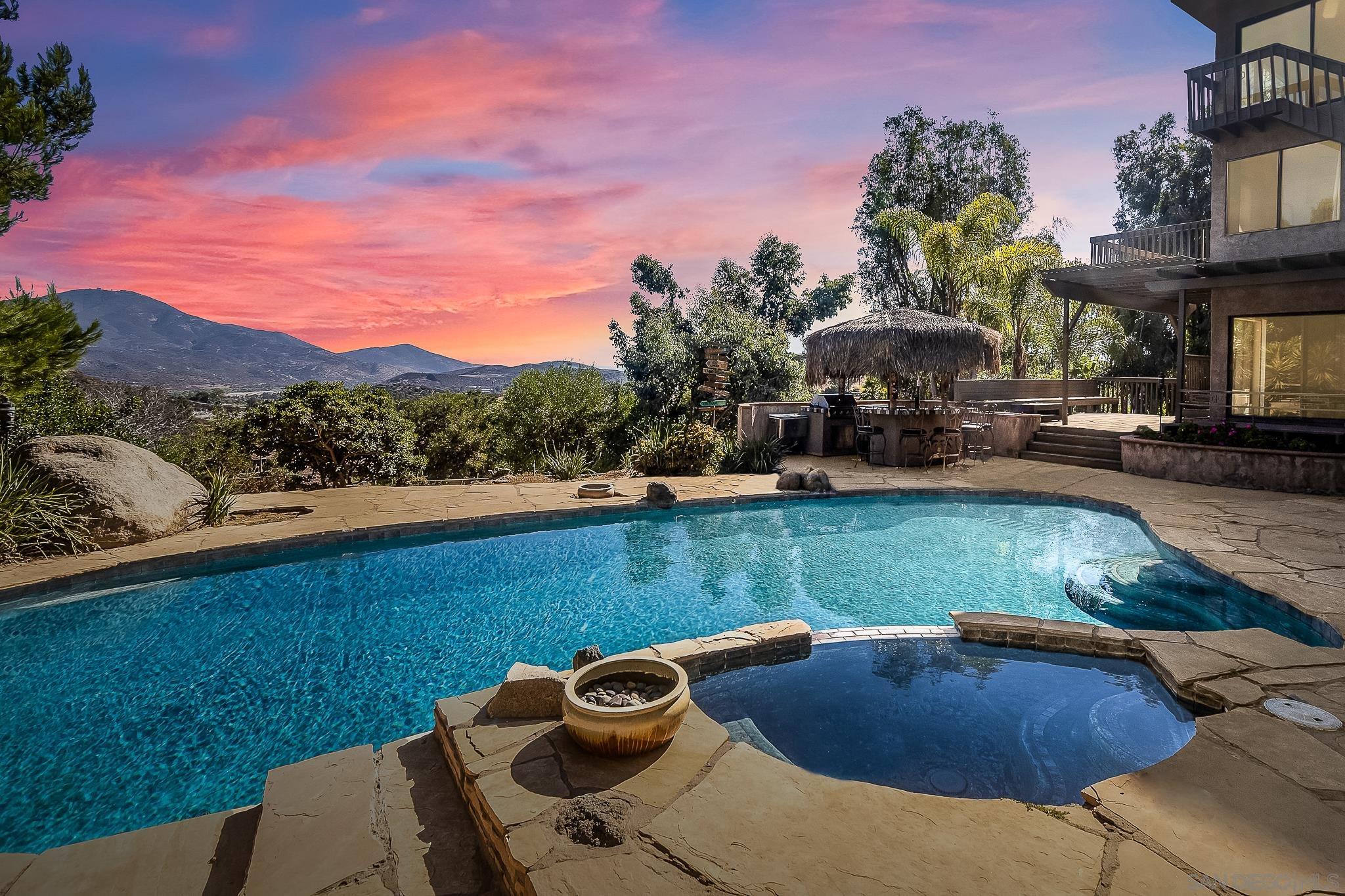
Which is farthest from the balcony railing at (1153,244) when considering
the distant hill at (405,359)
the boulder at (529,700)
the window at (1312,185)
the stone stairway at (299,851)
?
the distant hill at (405,359)

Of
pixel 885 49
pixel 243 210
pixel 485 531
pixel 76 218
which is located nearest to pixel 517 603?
pixel 485 531

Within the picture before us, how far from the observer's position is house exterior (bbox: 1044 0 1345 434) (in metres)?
9.90

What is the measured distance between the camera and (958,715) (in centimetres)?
343

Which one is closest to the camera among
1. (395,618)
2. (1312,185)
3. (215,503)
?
(395,618)

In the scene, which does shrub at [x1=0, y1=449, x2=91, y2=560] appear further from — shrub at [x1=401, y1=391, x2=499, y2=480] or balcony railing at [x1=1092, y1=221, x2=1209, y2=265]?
balcony railing at [x1=1092, y1=221, x2=1209, y2=265]

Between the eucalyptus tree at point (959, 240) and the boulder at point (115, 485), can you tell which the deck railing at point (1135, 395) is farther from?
the boulder at point (115, 485)

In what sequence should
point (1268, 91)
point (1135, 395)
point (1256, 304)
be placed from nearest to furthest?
point (1268, 91) < point (1256, 304) < point (1135, 395)

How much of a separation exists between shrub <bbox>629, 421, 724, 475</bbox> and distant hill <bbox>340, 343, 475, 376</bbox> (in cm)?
5757

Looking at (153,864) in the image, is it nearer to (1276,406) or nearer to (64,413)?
(64,413)

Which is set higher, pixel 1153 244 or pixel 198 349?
pixel 198 349

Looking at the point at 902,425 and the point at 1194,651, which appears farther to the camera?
the point at 902,425

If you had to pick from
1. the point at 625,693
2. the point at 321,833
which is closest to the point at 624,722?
the point at 625,693

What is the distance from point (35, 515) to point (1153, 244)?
1805cm

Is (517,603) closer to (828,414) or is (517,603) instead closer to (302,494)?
(302,494)
